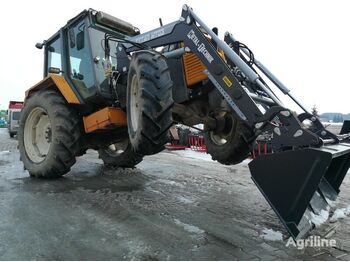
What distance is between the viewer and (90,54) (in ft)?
19.6

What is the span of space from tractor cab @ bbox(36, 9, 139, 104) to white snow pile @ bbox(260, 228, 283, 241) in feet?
10.6

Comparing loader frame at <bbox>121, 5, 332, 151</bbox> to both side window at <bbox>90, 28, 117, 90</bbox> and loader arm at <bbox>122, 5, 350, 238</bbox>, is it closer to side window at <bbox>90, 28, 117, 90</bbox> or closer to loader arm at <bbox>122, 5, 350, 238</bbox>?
loader arm at <bbox>122, 5, 350, 238</bbox>

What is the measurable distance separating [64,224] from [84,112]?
2.80m

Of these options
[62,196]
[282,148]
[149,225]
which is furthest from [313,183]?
[62,196]

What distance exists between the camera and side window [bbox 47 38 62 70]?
22.3ft

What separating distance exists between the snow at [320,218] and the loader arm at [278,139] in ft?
0.15

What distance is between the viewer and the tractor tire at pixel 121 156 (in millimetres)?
7414

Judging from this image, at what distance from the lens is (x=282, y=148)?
139 inches

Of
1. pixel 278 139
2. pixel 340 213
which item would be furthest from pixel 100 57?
pixel 340 213

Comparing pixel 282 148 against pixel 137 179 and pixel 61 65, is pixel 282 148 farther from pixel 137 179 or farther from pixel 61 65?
pixel 61 65

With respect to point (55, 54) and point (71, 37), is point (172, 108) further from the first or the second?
point (55, 54)

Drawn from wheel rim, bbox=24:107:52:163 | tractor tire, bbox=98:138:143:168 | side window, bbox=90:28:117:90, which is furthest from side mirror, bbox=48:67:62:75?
tractor tire, bbox=98:138:143:168

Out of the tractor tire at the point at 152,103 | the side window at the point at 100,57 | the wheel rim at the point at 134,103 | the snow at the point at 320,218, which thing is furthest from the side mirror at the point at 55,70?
the snow at the point at 320,218

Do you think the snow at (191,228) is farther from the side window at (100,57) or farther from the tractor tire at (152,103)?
the side window at (100,57)
